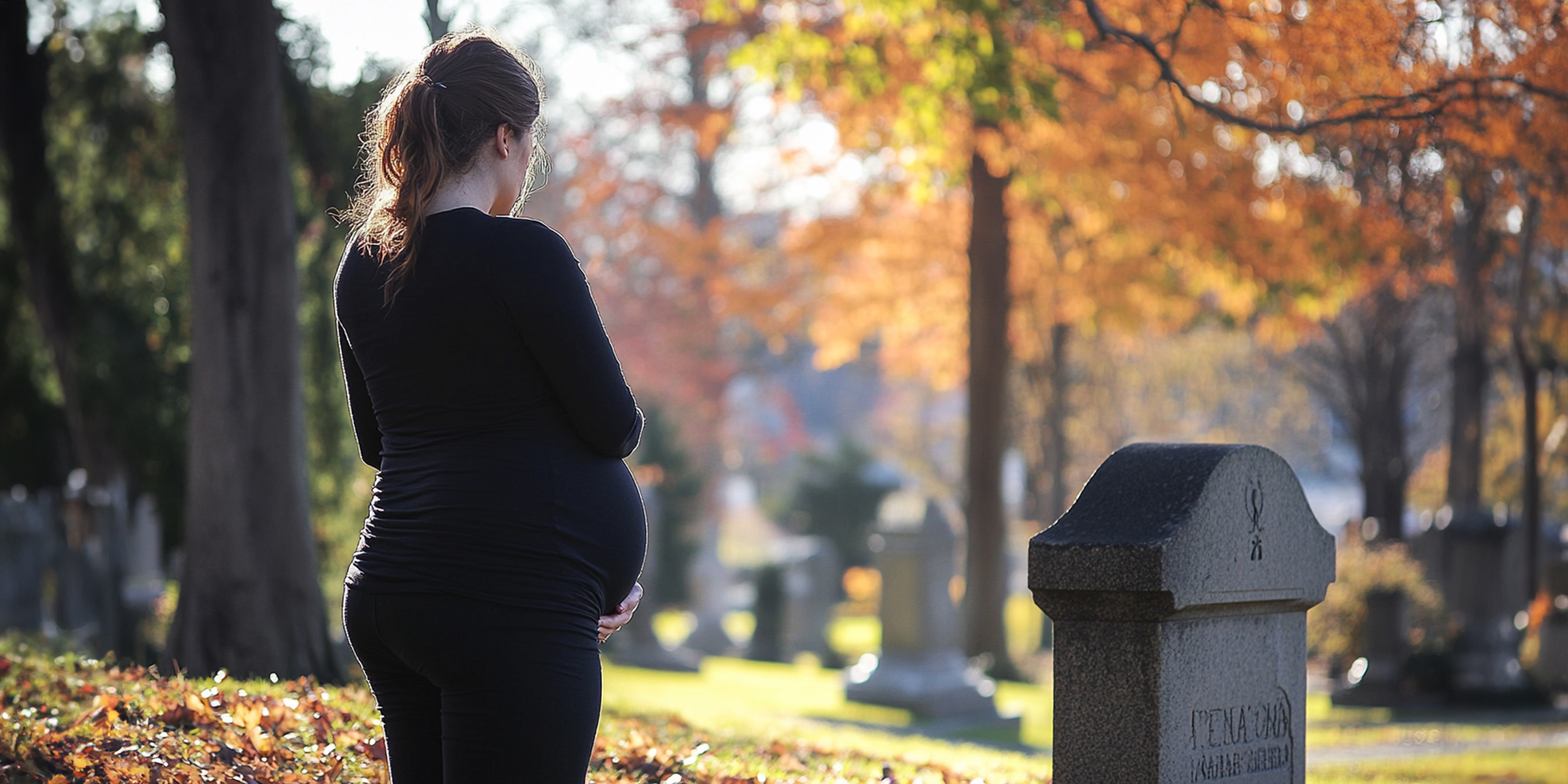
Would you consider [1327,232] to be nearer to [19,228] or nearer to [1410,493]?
[19,228]

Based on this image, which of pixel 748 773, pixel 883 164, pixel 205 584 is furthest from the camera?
pixel 883 164

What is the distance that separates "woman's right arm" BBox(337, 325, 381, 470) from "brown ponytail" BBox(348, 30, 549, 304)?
0.25 metres

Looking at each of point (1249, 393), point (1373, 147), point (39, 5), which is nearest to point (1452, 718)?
point (1373, 147)

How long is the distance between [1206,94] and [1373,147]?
64.5 inches

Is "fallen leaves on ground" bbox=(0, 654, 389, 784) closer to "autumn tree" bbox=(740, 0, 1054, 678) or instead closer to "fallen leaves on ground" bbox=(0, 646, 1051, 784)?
"fallen leaves on ground" bbox=(0, 646, 1051, 784)

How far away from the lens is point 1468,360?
17.2 metres

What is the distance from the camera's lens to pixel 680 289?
97.9 ft

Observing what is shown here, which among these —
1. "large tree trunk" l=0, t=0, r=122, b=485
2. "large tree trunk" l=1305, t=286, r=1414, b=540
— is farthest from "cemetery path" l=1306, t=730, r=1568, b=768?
"large tree trunk" l=0, t=0, r=122, b=485

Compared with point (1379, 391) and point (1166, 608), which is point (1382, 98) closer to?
point (1166, 608)

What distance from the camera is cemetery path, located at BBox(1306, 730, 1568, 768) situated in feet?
32.5

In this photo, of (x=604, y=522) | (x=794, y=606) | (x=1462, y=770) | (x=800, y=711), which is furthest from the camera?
(x=794, y=606)

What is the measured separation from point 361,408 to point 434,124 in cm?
61

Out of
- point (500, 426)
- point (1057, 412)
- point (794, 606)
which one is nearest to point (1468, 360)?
point (1057, 412)

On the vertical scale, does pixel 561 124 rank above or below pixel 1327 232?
above
